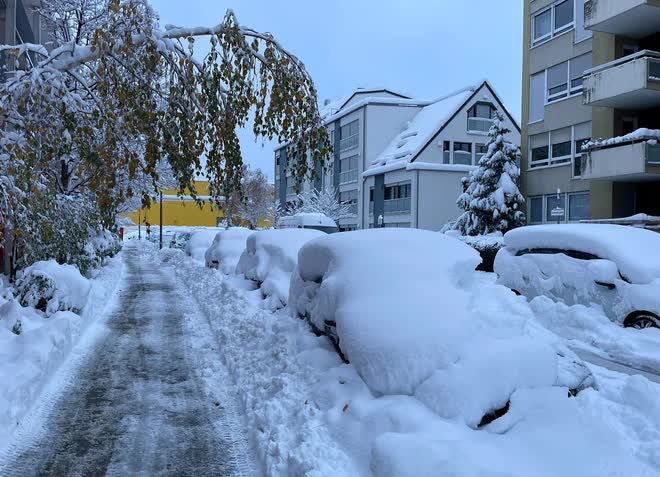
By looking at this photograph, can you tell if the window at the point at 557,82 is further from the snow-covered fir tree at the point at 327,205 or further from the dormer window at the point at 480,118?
the snow-covered fir tree at the point at 327,205

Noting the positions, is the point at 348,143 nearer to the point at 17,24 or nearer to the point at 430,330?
the point at 17,24

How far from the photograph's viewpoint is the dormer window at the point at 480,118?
38.2 meters

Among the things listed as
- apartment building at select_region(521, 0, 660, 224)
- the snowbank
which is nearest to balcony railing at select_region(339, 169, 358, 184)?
the snowbank

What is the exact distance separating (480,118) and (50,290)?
33.3m

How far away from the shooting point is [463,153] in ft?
124

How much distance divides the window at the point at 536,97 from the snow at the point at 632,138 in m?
5.07

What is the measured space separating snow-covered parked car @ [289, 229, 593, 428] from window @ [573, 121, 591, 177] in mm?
18601

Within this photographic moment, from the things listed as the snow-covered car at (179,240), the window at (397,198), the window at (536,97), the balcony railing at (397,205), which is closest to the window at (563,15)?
the window at (536,97)

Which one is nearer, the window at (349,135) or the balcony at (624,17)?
the balcony at (624,17)

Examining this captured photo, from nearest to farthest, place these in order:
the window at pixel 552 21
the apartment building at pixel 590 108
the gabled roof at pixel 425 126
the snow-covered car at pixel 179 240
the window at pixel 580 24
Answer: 1. the apartment building at pixel 590 108
2. the window at pixel 580 24
3. the window at pixel 552 21
4. the gabled roof at pixel 425 126
5. the snow-covered car at pixel 179 240

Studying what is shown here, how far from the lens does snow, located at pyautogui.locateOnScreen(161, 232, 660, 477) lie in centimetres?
377

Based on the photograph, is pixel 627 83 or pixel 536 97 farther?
pixel 536 97

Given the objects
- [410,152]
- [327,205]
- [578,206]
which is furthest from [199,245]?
[327,205]

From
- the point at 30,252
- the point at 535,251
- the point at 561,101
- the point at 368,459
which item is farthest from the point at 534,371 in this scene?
the point at 561,101
